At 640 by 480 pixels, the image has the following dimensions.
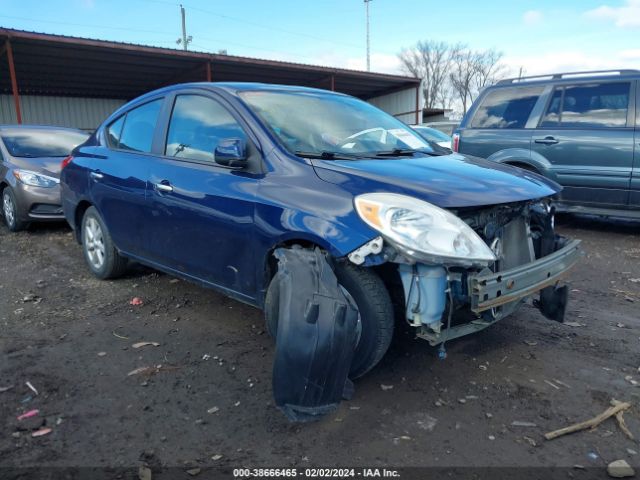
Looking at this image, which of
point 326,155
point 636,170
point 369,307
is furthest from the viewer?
point 636,170

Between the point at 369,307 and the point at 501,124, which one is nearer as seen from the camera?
the point at 369,307

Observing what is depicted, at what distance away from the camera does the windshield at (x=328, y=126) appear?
3113 mm

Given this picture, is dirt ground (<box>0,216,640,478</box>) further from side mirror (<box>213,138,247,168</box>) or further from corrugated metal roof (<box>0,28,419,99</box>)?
corrugated metal roof (<box>0,28,419,99</box>)

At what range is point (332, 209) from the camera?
257 centimetres

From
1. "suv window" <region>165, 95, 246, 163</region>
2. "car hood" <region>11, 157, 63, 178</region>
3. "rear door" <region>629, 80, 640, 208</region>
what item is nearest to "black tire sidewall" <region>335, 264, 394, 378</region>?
"suv window" <region>165, 95, 246, 163</region>

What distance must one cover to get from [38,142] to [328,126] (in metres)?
5.86

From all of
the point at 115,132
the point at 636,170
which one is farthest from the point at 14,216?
the point at 636,170

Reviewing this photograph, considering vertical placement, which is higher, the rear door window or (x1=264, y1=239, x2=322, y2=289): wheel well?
the rear door window

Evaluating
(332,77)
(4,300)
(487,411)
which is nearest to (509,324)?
(487,411)

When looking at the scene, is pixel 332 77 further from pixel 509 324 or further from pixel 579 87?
pixel 509 324

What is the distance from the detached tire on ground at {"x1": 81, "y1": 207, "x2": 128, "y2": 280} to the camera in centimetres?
447

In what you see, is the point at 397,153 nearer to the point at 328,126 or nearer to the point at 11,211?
the point at 328,126

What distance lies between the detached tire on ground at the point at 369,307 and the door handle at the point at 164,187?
134cm

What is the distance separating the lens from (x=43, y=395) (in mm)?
2730
